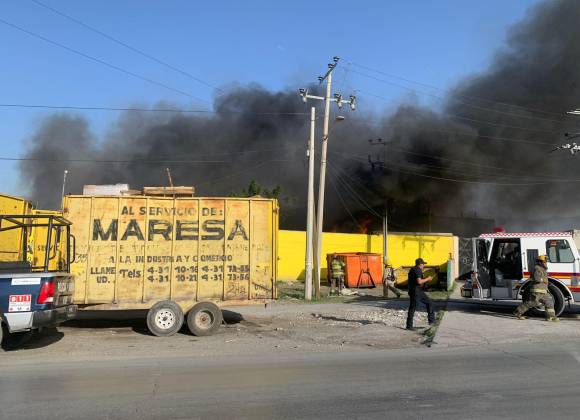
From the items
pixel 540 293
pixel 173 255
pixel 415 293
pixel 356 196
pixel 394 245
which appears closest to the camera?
pixel 173 255

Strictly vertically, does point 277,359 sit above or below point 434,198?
below

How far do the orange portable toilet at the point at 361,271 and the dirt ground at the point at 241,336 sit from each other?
30.2ft

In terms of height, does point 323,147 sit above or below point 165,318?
above

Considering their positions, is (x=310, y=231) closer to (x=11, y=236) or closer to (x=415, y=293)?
(x=415, y=293)

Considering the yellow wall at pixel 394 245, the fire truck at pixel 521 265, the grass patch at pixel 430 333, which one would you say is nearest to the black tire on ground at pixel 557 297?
the fire truck at pixel 521 265

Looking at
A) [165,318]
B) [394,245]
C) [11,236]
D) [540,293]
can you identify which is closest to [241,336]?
[165,318]

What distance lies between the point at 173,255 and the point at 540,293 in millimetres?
7831

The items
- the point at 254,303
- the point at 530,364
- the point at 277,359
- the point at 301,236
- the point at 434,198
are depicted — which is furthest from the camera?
the point at 434,198

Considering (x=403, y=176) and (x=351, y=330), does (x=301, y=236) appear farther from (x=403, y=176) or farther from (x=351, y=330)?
(x=351, y=330)

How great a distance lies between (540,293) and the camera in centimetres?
1112

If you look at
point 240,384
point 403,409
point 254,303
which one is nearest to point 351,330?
point 254,303

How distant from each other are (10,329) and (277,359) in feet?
13.1

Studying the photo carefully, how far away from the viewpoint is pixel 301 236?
28.2 m

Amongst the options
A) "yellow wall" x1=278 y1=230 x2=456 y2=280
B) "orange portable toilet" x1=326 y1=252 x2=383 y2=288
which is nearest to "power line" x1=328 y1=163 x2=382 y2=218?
"yellow wall" x1=278 y1=230 x2=456 y2=280
